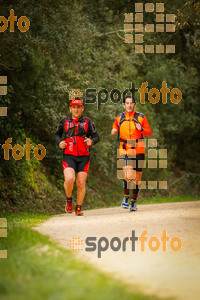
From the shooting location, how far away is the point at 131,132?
39.5ft

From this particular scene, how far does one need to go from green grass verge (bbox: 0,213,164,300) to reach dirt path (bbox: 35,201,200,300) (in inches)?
9.4

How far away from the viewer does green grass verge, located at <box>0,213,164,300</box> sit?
15.0 feet

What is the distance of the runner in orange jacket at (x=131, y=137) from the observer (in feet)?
39.6

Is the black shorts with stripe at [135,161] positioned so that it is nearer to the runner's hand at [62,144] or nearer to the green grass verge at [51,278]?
the runner's hand at [62,144]

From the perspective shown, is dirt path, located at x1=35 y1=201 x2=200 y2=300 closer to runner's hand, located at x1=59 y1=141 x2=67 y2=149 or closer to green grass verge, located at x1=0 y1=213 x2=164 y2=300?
green grass verge, located at x1=0 y1=213 x2=164 y2=300

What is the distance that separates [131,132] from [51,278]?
707 centimetres

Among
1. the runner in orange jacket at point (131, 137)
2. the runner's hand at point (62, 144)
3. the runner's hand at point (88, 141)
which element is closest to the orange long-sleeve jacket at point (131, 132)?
the runner in orange jacket at point (131, 137)

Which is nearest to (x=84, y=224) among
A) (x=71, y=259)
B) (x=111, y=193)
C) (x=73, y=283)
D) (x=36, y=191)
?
(x=71, y=259)

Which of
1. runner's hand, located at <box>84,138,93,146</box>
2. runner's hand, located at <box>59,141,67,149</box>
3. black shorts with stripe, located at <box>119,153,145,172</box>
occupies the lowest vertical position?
black shorts with stripe, located at <box>119,153,145,172</box>

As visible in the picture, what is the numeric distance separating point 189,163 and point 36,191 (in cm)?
2040

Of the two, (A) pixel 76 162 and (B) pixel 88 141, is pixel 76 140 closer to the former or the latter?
(B) pixel 88 141

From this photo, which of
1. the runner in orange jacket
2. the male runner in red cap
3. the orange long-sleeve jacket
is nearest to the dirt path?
the male runner in red cap
